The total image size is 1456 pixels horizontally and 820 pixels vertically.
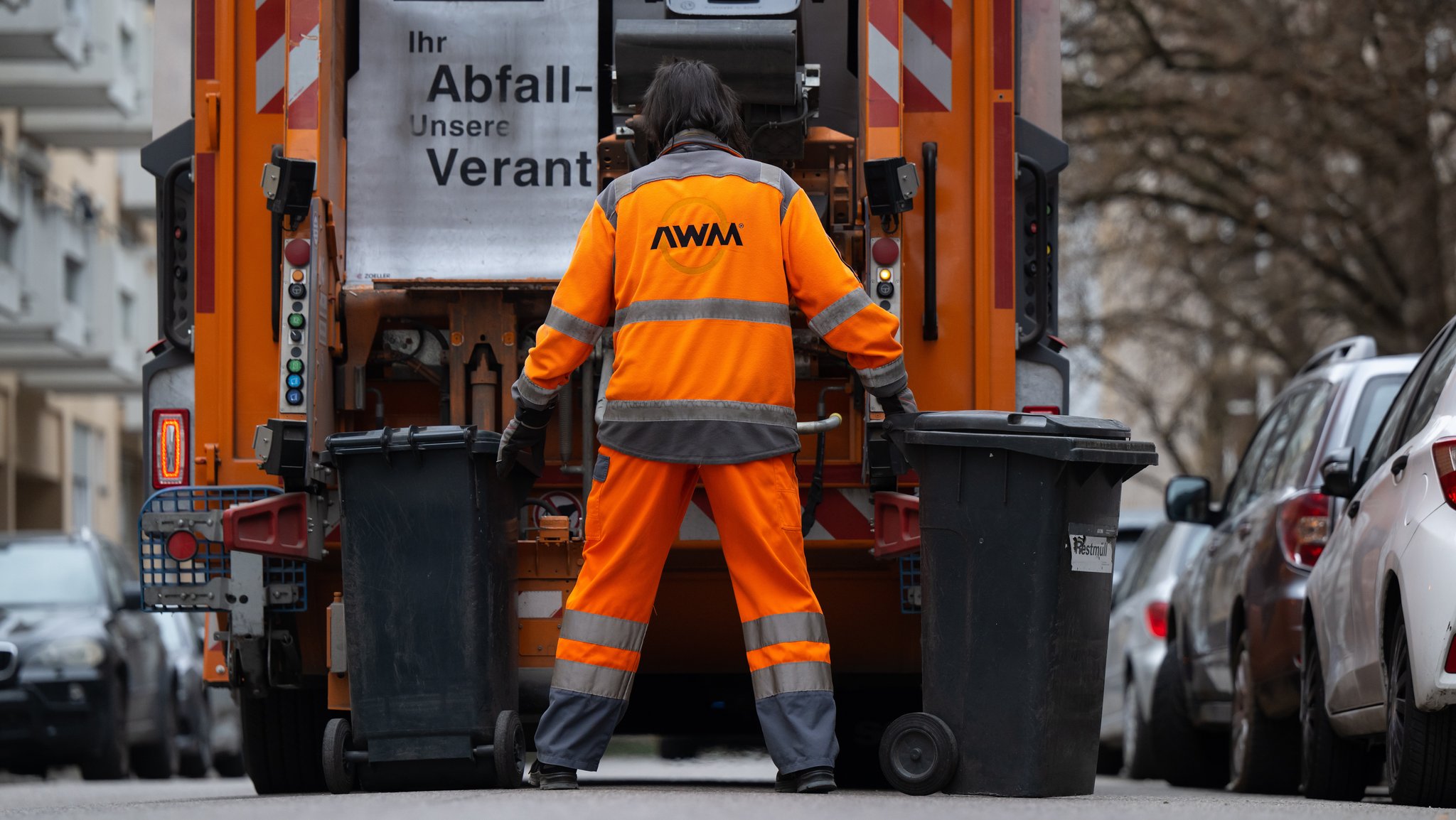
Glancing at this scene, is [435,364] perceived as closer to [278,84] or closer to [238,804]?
[278,84]

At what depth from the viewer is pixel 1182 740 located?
32.9 feet

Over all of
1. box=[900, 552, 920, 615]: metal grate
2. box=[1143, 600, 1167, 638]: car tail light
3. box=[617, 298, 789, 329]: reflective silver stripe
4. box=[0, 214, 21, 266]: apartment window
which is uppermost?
box=[0, 214, 21, 266]: apartment window

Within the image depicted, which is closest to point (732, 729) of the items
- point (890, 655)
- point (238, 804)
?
point (890, 655)

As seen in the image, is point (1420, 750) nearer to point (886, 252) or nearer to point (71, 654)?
point (886, 252)

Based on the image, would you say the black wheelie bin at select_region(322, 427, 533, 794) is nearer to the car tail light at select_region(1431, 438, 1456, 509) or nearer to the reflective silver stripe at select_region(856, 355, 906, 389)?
the reflective silver stripe at select_region(856, 355, 906, 389)

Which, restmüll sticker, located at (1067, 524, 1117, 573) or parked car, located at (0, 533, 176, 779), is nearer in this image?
restmüll sticker, located at (1067, 524, 1117, 573)

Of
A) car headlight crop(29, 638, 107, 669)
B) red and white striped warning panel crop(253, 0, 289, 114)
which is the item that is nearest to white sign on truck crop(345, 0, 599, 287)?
red and white striped warning panel crop(253, 0, 289, 114)

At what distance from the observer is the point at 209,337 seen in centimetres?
670

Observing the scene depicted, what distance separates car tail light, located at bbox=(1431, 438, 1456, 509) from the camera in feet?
19.1

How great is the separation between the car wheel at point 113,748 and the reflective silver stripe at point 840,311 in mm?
6795

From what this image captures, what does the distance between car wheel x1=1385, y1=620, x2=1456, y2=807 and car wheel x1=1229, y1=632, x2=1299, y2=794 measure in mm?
2090

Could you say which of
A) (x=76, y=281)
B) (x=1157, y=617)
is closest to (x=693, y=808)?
(x=1157, y=617)

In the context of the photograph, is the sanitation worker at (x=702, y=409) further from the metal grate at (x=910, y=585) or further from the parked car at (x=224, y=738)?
the parked car at (x=224, y=738)

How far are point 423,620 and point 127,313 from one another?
24181mm
